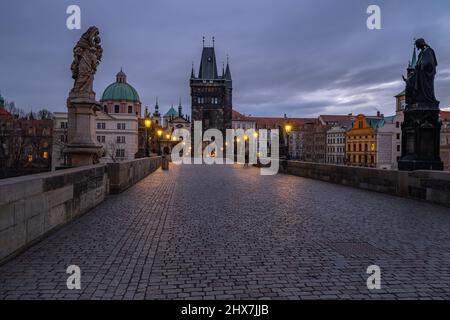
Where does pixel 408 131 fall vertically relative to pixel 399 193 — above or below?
above

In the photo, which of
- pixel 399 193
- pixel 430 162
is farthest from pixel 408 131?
pixel 399 193

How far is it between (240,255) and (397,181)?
28.4 feet

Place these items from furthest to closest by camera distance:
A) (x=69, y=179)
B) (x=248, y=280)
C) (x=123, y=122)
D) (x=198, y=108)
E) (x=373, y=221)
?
(x=198, y=108)
(x=123, y=122)
(x=373, y=221)
(x=69, y=179)
(x=248, y=280)

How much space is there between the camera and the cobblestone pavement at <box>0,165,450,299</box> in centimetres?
414

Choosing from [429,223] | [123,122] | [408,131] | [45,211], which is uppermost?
[123,122]

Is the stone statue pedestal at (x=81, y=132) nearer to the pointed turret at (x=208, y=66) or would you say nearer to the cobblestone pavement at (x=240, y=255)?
the cobblestone pavement at (x=240, y=255)

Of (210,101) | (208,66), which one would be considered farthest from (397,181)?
(208,66)

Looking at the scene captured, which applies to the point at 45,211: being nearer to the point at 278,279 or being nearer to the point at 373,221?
the point at 278,279

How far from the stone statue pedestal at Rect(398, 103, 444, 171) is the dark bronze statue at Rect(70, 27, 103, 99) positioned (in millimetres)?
10605

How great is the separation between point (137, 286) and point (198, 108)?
109575mm

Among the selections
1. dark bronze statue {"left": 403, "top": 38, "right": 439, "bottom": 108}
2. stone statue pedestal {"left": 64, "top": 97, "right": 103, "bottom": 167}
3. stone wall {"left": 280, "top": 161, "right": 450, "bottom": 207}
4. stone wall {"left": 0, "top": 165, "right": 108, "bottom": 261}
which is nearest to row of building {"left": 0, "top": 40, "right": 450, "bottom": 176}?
stone wall {"left": 280, "top": 161, "right": 450, "bottom": 207}

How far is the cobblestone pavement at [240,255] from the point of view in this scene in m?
4.14

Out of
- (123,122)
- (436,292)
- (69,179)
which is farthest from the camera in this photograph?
(123,122)

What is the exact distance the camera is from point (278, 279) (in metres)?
4.46
